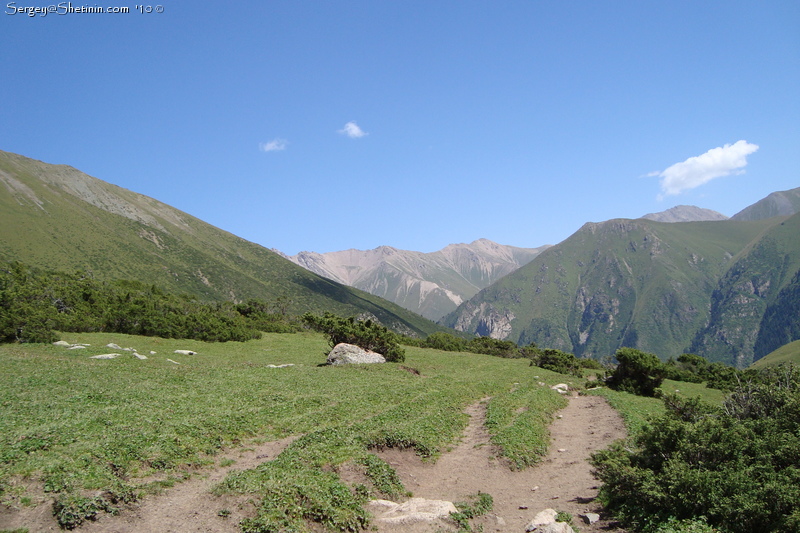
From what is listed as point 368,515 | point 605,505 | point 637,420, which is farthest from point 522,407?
point 368,515

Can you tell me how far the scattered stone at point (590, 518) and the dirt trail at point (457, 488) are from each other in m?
0.17

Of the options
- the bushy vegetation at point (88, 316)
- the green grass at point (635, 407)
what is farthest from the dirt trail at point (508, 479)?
the bushy vegetation at point (88, 316)

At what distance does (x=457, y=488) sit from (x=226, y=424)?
9730mm

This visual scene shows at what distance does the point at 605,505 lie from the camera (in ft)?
42.0

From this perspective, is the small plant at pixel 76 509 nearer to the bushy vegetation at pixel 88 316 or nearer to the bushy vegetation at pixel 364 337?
the bushy vegetation at pixel 88 316

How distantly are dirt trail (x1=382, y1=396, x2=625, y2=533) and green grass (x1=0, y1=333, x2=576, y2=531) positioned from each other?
82 cm

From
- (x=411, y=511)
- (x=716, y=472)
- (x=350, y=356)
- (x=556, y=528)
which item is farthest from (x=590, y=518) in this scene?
(x=350, y=356)

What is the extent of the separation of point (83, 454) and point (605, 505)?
15.9 meters

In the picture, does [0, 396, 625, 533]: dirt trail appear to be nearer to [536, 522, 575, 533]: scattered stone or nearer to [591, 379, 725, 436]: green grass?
[536, 522, 575, 533]: scattered stone

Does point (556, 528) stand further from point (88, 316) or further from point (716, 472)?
point (88, 316)

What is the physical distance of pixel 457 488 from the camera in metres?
14.8

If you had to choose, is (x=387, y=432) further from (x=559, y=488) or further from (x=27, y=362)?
(x=27, y=362)

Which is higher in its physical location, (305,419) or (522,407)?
(305,419)

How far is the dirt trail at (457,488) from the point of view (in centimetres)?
997
